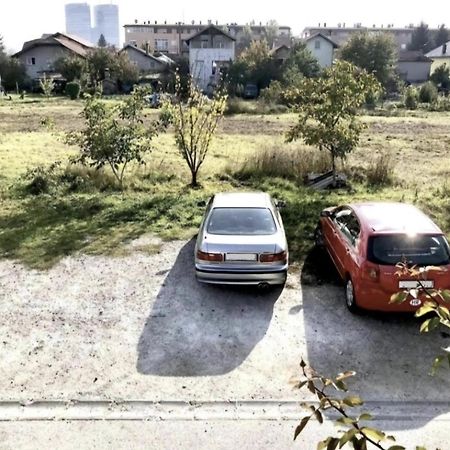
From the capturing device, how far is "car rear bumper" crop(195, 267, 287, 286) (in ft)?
26.5

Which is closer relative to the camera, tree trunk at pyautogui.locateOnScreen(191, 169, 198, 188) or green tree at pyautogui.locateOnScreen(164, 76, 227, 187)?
green tree at pyautogui.locateOnScreen(164, 76, 227, 187)

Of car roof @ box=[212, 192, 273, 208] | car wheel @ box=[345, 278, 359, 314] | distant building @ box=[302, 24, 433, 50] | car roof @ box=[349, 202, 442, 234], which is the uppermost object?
distant building @ box=[302, 24, 433, 50]

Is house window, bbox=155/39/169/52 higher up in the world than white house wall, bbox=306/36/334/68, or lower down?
higher up

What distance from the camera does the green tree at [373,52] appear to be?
182 feet

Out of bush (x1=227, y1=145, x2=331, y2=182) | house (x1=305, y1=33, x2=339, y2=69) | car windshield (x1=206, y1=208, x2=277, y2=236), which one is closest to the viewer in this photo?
car windshield (x1=206, y1=208, x2=277, y2=236)

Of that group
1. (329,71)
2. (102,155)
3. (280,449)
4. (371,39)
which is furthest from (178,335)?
(371,39)

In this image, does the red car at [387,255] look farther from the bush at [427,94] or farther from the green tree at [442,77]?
the green tree at [442,77]

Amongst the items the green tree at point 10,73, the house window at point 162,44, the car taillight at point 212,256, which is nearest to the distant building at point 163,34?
the house window at point 162,44

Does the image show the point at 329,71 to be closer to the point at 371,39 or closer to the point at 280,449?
the point at 280,449

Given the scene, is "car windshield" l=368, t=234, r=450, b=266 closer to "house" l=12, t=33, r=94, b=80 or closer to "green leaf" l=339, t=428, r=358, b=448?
"green leaf" l=339, t=428, r=358, b=448

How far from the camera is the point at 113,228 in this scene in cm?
1162

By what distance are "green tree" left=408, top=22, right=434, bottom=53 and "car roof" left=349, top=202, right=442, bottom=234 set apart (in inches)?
4081

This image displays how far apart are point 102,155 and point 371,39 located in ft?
164

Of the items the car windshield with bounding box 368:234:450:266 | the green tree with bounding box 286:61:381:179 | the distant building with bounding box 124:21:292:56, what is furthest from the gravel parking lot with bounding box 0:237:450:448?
the distant building with bounding box 124:21:292:56
